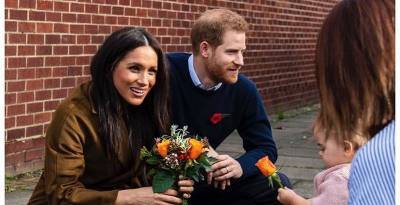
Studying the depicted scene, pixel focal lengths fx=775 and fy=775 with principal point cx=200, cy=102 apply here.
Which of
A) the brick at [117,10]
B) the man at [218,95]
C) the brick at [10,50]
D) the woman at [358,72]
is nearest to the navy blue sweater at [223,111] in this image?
the man at [218,95]

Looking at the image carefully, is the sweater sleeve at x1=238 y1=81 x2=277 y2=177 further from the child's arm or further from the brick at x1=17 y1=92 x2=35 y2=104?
the brick at x1=17 y1=92 x2=35 y2=104

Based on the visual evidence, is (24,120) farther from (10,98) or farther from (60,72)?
(60,72)

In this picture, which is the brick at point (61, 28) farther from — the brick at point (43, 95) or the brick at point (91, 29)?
the brick at point (43, 95)

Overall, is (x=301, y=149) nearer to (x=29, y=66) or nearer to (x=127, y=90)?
(x=29, y=66)

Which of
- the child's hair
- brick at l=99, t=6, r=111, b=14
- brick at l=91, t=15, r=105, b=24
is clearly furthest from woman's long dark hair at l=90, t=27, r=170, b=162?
brick at l=99, t=6, r=111, b=14

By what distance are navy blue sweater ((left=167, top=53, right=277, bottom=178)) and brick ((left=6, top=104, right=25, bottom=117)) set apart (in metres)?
2.33

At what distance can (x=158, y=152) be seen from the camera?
374 centimetres

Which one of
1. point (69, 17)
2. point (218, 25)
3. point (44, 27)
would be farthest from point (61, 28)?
point (218, 25)

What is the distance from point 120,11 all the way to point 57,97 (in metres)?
1.31

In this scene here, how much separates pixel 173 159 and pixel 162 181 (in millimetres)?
125

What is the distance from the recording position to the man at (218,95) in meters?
4.40

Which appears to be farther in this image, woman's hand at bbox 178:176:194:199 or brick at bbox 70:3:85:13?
brick at bbox 70:3:85:13

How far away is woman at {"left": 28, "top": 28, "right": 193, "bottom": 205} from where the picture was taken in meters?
3.67

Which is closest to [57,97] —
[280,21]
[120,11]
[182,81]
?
[120,11]
